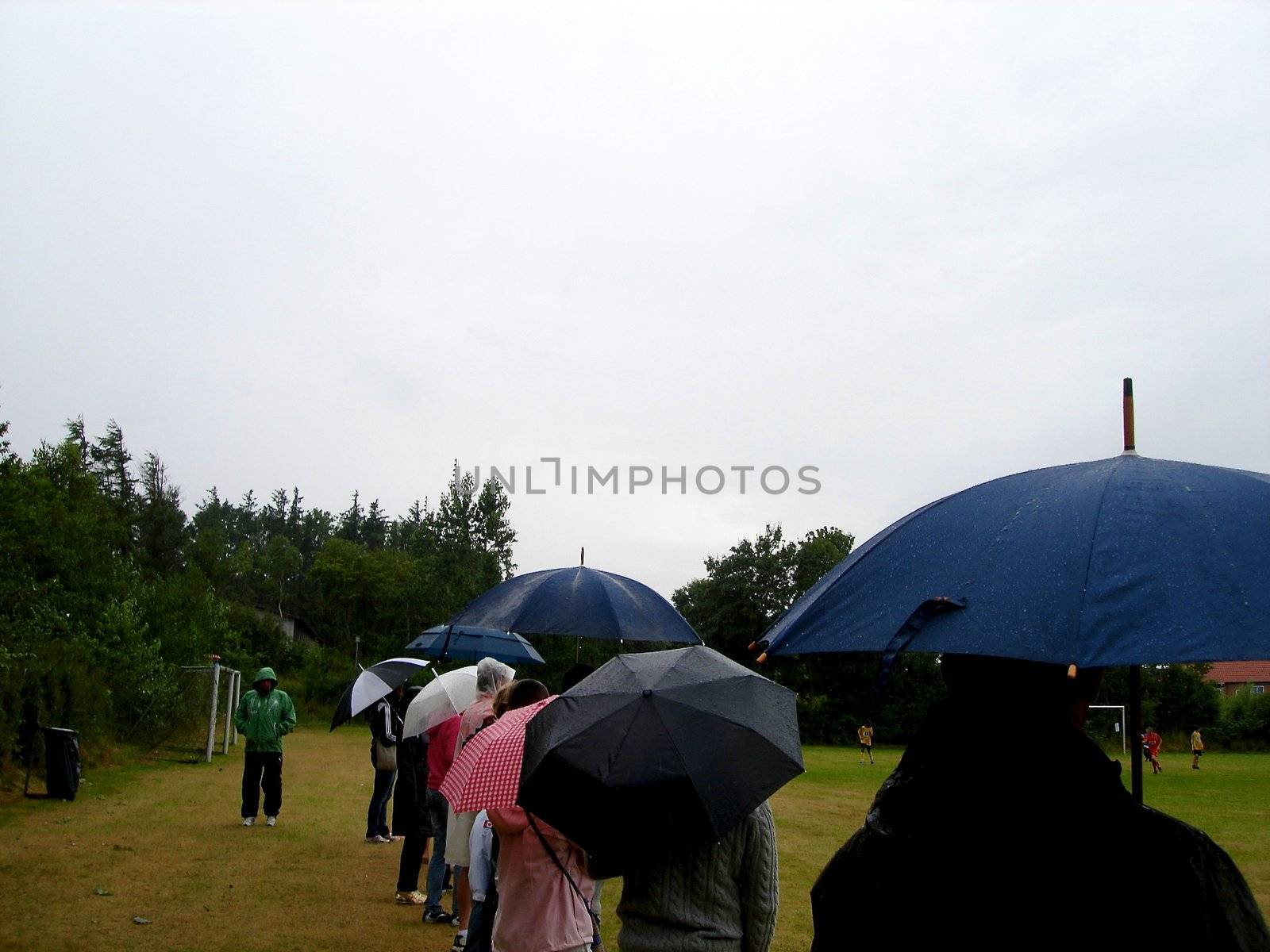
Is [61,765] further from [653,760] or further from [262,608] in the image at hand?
[262,608]

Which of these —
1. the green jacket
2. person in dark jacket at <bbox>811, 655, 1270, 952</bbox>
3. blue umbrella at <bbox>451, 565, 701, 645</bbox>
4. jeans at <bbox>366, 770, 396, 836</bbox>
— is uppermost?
blue umbrella at <bbox>451, 565, 701, 645</bbox>

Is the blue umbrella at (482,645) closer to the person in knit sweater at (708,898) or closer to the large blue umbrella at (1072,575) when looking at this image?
the person in knit sweater at (708,898)

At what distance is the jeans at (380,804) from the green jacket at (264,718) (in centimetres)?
175

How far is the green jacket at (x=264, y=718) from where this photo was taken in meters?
14.5

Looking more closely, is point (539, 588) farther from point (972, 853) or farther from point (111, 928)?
point (972, 853)

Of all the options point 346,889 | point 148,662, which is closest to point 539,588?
point 346,889

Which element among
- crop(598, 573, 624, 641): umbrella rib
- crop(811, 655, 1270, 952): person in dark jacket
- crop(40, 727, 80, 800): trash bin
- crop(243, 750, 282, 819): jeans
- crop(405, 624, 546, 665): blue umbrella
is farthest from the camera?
crop(40, 727, 80, 800): trash bin

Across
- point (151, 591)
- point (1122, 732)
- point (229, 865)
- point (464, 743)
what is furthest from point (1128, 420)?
point (1122, 732)

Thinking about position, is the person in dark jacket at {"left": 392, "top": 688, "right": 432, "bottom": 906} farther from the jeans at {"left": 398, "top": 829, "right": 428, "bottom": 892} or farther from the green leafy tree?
the green leafy tree

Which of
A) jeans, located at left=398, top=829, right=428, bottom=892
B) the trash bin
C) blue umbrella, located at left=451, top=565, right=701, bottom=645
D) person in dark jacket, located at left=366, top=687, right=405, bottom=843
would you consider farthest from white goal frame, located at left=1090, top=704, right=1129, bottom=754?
blue umbrella, located at left=451, top=565, right=701, bottom=645

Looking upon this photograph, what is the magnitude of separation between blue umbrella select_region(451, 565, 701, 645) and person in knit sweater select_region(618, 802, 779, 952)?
4009 mm

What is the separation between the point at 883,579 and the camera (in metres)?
2.79

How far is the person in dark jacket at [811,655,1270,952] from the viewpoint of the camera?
1790mm

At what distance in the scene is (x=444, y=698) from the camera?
857 centimetres
